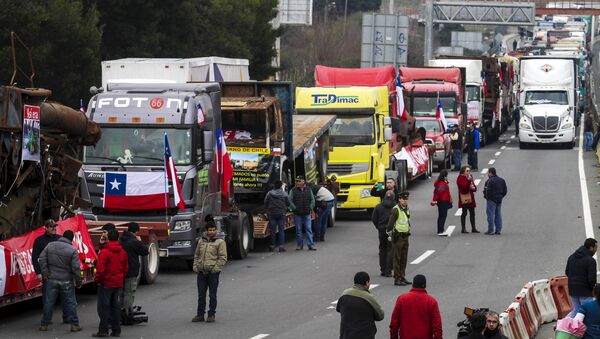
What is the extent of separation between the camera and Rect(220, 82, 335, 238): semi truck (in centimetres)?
2773

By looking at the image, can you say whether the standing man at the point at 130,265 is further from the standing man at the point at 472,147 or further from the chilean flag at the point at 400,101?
the standing man at the point at 472,147

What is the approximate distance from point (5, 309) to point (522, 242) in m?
12.7

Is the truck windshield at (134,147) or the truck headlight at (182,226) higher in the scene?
the truck windshield at (134,147)

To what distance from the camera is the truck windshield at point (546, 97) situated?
5912 cm

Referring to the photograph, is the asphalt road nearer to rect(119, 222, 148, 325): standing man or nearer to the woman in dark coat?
rect(119, 222, 148, 325): standing man

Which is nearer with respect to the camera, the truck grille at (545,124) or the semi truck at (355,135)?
the semi truck at (355,135)

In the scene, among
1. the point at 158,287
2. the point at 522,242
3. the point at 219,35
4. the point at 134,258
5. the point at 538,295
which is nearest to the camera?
the point at 134,258

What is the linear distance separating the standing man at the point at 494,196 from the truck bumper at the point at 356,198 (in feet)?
13.3

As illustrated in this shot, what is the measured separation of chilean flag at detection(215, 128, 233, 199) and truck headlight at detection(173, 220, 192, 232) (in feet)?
5.49

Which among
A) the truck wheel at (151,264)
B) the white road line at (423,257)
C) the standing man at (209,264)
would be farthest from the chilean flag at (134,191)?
the white road line at (423,257)

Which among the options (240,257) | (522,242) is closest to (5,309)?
(240,257)

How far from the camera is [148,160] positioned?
78.6 feet

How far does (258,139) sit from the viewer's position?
91.4ft

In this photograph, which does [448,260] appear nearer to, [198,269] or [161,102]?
[161,102]
